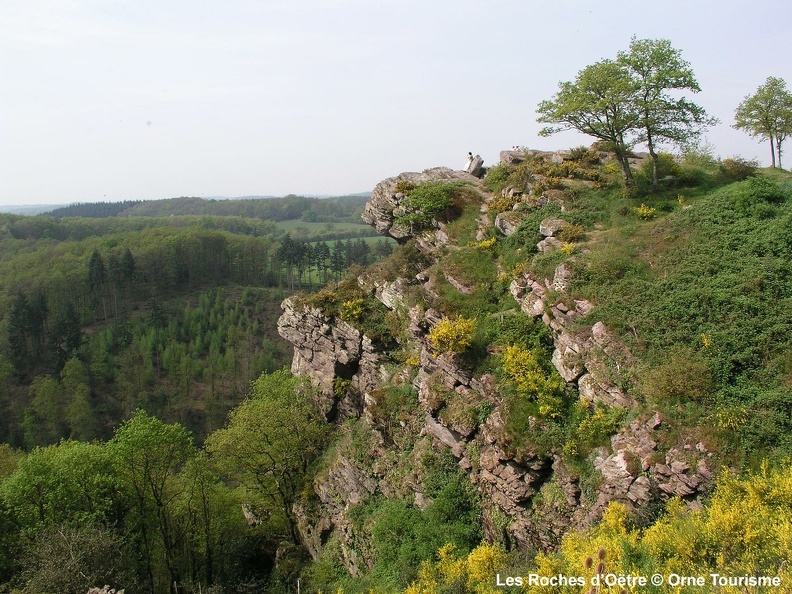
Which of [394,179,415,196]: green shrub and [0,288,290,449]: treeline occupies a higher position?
[394,179,415,196]: green shrub

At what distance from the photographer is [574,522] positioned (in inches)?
636

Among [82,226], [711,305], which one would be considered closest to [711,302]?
[711,305]

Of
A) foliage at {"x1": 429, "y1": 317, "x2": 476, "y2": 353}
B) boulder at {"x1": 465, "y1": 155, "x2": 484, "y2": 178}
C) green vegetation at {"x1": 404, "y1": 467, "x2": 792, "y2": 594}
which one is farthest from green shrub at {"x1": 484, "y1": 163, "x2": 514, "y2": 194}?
green vegetation at {"x1": 404, "y1": 467, "x2": 792, "y2": 594}

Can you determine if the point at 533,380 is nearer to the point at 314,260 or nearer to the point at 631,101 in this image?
the point at 631,101

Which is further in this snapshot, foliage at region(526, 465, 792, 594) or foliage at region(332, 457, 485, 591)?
foliage at region(332, 457, 485, 591)

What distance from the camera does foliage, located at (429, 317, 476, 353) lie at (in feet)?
69.9

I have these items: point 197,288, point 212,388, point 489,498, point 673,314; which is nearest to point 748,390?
point 673,314

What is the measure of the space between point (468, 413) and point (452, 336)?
10.7 feet

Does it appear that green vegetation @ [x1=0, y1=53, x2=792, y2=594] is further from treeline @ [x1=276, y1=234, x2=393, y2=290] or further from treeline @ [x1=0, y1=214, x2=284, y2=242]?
treeline @ [x1=0, y1=214, x2=284, y2=242]

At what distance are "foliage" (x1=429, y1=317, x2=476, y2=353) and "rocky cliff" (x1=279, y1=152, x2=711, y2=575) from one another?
2.16ft

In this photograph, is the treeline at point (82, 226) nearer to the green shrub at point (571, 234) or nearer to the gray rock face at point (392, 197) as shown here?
the gray rock face at point (392, 197)

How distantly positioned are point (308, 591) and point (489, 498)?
34.1 feet

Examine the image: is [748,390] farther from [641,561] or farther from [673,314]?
[641,561]

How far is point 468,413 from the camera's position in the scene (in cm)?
2033
